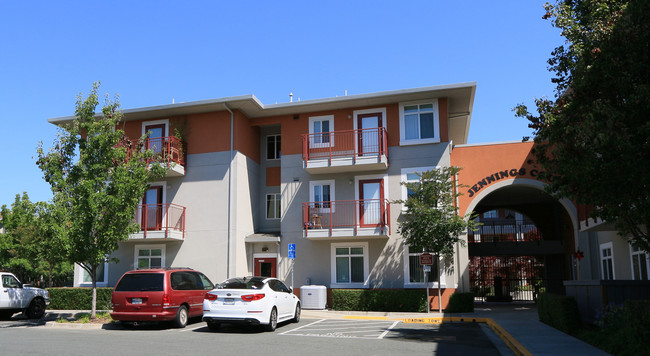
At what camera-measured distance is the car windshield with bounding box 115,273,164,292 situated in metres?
14.5

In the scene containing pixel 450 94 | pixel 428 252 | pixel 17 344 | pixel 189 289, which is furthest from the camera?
pixel 450 94

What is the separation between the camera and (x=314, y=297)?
20875 mm

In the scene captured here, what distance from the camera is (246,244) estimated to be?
23406 millimetres

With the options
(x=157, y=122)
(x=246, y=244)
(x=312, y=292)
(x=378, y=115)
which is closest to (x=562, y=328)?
(x=312, y=292)

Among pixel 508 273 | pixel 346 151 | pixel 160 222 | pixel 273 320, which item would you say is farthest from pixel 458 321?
pixel 508 273

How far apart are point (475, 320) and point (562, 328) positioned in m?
4.70

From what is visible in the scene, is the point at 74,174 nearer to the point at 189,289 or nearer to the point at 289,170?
the point at 189,289

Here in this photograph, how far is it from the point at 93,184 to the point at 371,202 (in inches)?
409

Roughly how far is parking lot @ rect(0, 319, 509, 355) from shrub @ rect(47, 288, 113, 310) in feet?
18.5

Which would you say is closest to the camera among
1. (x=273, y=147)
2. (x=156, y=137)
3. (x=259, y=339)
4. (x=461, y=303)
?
(x=259, y=339)

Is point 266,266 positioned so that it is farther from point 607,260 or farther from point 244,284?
point 607,260

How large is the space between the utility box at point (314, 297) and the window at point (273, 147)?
714cm

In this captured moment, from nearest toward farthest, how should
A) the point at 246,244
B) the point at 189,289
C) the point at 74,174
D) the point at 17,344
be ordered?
the point at 17,344 → the point at 189,289 → the point at 74,174 → the point at 246,244

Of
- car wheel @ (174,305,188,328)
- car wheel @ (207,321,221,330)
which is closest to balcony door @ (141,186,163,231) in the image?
car wheel @ (174,305,188,328)
